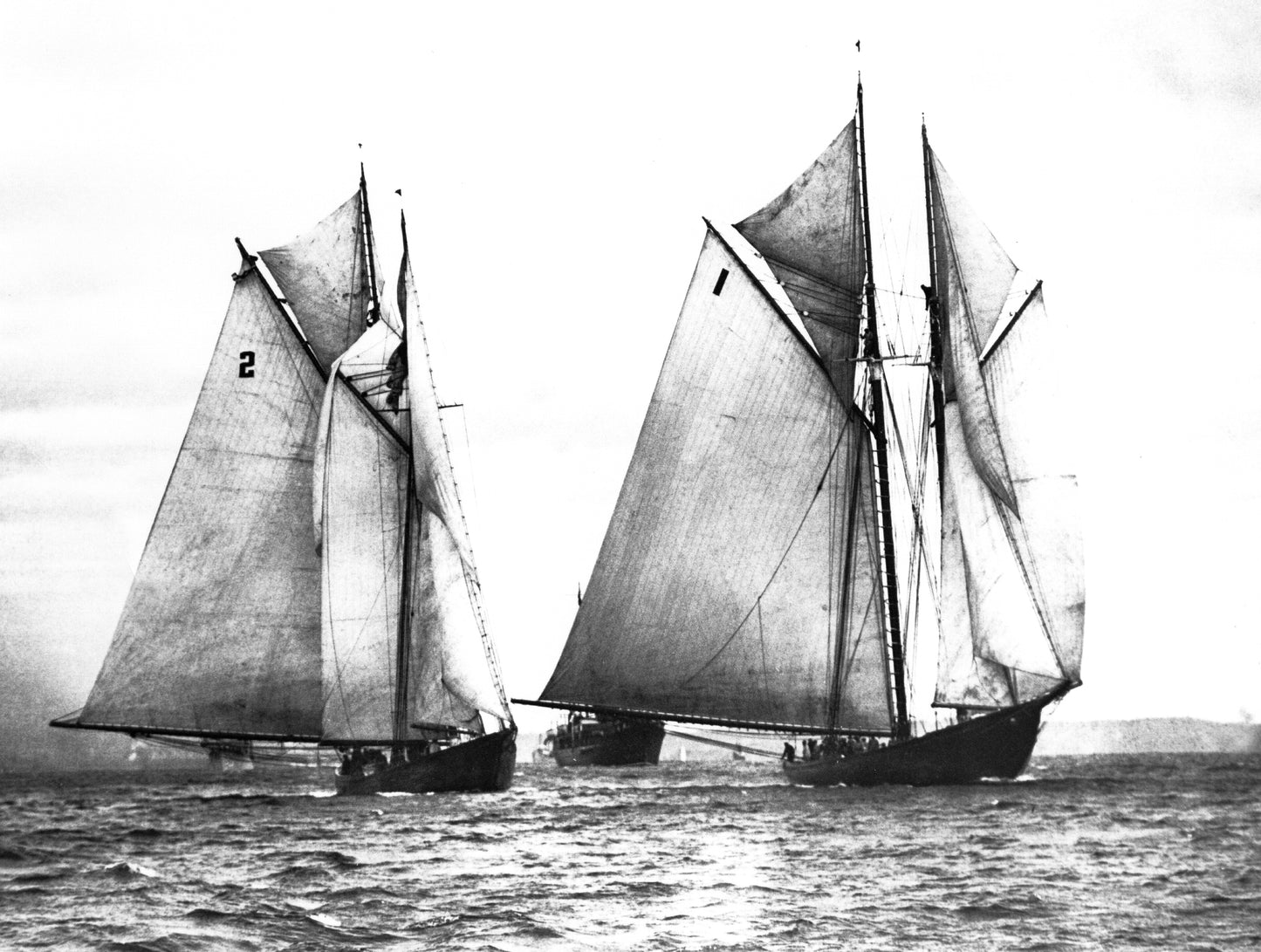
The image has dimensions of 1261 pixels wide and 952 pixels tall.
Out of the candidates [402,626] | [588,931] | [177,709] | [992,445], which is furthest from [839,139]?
[588,931]

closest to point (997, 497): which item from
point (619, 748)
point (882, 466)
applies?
point (882, 466)

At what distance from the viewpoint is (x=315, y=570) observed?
65.4m

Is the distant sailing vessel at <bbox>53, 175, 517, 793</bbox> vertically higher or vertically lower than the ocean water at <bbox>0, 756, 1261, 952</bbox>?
higher

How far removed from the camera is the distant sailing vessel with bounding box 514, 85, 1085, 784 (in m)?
57.2

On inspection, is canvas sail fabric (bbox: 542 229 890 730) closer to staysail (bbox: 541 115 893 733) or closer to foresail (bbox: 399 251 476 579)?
staysail (bbox: 541 115 893 733)

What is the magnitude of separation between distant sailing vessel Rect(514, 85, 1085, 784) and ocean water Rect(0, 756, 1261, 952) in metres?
3.34

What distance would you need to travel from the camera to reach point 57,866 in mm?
38469

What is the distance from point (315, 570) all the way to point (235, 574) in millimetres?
2968

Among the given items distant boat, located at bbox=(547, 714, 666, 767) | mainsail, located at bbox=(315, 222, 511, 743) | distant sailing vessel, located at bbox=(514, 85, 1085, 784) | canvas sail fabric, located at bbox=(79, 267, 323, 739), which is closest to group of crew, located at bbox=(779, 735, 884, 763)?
distant sailing vessel, located at bbox=(514, 85, 1085, 784)

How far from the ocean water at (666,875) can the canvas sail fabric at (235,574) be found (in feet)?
25.4

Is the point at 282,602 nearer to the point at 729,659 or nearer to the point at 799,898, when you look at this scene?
the point at 729,659

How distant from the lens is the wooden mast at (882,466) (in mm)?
58469

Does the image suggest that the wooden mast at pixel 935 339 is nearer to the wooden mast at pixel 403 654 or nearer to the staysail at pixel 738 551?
the staysail at pixel 738 551

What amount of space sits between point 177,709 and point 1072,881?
41909 millimetres
